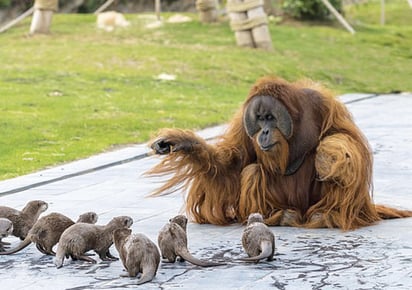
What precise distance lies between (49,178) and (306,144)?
115 inches

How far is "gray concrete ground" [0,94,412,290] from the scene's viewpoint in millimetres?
5258

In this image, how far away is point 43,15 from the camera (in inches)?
775

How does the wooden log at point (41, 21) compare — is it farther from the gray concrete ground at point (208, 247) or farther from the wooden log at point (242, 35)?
the gray concrete ground at point (208, 247)

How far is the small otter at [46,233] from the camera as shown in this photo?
5.87 m

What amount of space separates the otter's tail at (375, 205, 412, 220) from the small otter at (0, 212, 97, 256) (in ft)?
6.94

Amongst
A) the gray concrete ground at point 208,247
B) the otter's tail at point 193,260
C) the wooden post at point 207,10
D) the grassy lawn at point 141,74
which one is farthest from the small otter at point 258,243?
the wooden post at point 207,10

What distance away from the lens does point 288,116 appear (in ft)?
21.4

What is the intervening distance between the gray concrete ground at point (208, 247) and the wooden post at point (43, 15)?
10466 mm

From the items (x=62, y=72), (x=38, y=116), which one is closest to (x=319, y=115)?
(x=38, y=116)

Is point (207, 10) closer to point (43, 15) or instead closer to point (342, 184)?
point (43, 15)

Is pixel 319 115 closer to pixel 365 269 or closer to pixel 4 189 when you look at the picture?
pixel 365 269

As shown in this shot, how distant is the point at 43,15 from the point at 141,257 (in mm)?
14975

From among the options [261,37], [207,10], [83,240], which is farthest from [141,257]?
[207,10]

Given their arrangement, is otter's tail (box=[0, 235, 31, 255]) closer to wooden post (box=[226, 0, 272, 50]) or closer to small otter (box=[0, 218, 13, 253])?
small otter (box=[0, 218, 13, 253])
